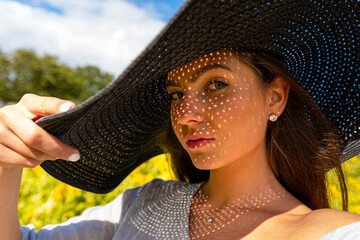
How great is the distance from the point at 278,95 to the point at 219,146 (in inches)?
15.7

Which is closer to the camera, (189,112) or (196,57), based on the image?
(196,57)

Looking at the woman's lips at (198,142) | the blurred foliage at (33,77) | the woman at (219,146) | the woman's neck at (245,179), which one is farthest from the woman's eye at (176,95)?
the blurred foliage at (33,77)

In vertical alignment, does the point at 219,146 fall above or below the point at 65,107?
below

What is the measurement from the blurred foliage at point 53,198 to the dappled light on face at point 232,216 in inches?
25.9

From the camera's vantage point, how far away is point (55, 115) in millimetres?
1013

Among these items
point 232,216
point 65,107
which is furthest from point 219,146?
point 65,107

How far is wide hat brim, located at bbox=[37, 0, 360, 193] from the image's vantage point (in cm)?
101

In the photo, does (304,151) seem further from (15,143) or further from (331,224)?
(15,143)

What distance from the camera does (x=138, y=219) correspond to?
5.31 feet

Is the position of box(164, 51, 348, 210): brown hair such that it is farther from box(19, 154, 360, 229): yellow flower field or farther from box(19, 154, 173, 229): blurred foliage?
box(19, 154, 173, 229): blurred foliage

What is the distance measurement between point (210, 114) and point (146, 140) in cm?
60

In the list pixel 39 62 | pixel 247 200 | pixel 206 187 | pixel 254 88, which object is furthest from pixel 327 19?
pixel 39 62

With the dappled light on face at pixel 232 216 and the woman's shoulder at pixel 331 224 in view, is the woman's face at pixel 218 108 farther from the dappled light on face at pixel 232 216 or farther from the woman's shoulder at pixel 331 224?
the woman's shoulder at pixel 331 224

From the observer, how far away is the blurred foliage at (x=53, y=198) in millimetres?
2174
